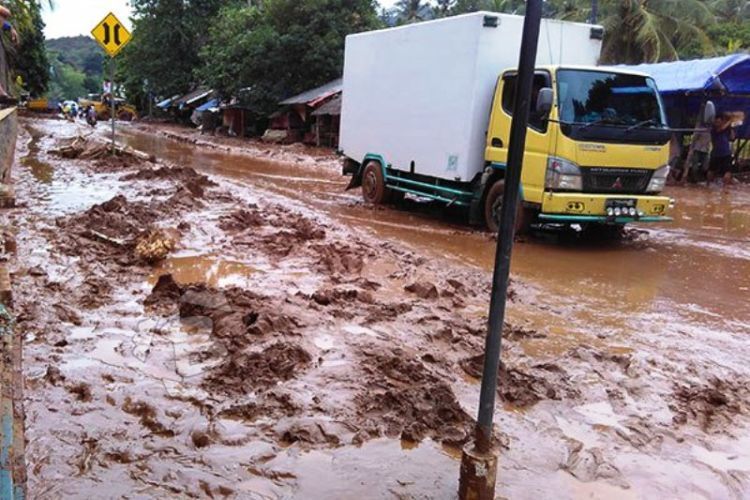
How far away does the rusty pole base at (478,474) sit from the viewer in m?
2.69

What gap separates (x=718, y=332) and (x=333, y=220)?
6285mm

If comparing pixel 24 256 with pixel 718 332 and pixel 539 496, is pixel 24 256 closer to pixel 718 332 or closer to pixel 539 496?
pixel 539 496

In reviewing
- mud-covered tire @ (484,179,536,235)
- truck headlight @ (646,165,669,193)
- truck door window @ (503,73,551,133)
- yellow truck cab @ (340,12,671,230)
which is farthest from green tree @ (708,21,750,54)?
mud-covered tire @ (484,179,536,235)

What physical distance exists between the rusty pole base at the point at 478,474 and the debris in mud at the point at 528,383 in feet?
4.22

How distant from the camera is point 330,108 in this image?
83.4 feet

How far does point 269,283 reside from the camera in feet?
20.7

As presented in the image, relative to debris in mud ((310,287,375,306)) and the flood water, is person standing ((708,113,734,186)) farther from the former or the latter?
debris in mud ((310,287,375,306))

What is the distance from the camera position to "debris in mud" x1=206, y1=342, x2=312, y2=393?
400 centimetres

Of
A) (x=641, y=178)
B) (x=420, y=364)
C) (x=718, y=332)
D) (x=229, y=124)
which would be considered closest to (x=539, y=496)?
(x=420, y=364)

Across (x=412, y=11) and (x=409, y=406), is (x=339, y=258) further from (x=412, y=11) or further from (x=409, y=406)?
(x=412, y=11)

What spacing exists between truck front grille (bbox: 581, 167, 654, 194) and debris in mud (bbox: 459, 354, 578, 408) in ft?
14.4

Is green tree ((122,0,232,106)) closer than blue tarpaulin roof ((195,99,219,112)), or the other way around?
blue tarpaulin roof ((195,99,219,112))

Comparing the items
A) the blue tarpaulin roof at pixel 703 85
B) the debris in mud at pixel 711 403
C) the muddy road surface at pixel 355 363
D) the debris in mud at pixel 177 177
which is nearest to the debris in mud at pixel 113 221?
the muddy road surface at pixel 355 363

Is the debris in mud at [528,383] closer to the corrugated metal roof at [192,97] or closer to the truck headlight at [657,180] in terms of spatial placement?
the truck headlight at [657,180]
